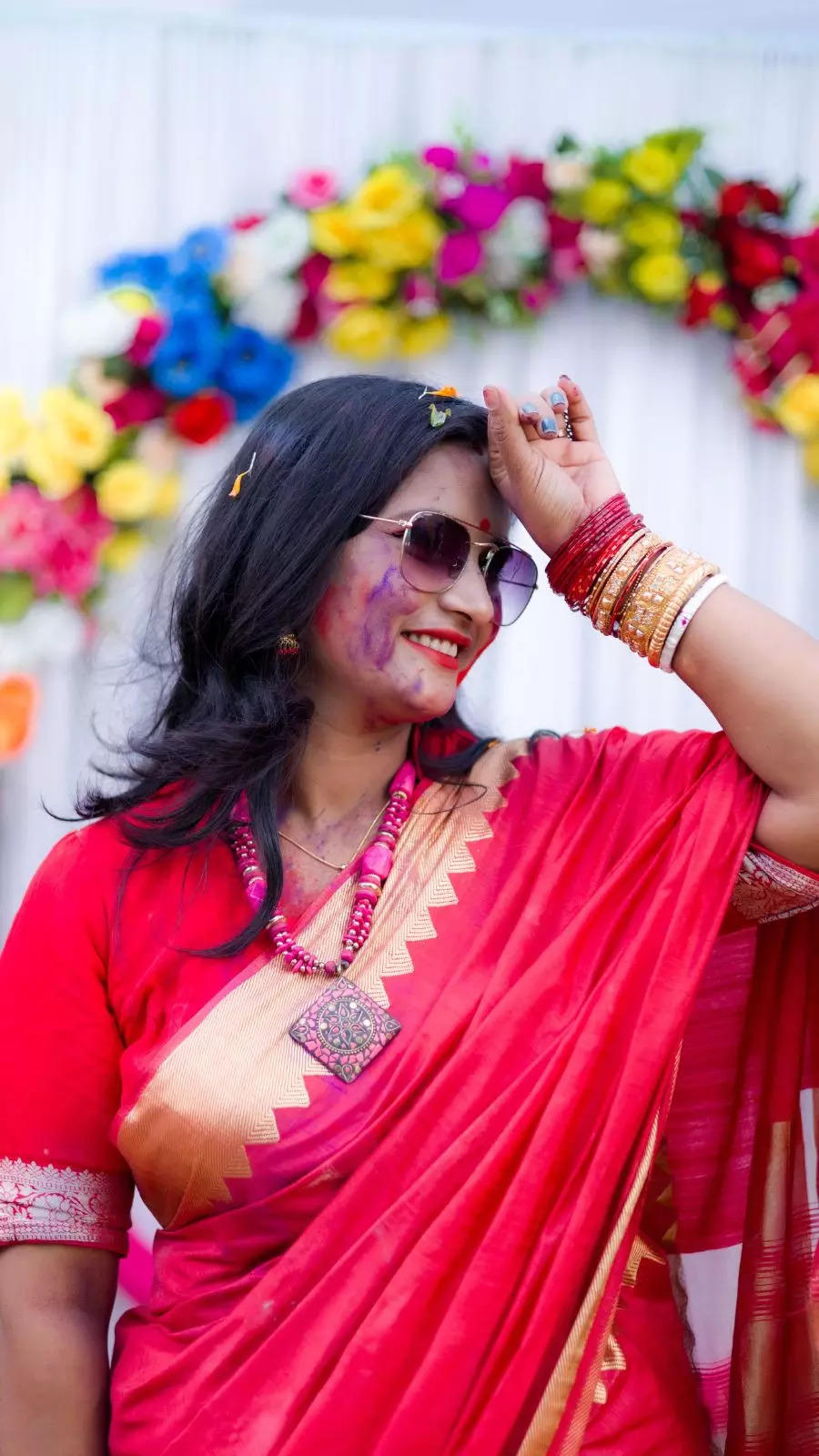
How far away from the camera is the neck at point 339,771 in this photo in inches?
76.3

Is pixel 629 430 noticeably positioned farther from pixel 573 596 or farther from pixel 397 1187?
pixel 397 1187

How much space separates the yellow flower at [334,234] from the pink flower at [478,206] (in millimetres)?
193

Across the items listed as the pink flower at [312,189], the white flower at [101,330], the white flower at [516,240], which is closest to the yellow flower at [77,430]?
the white flower at [101,330]

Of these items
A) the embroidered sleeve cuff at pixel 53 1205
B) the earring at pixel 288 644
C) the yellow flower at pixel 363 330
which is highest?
the yellow flower at pixel 363 330

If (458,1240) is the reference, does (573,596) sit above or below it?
above

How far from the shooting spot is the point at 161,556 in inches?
119

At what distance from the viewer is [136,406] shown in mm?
3020

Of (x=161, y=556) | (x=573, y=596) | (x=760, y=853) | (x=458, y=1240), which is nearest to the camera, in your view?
(x=458, y=1240)

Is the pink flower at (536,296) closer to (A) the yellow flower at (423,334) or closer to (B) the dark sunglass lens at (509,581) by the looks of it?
(A) the yellow flower at (423,334)

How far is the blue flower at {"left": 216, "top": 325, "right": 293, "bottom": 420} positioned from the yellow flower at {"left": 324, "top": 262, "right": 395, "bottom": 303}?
0.51 ft

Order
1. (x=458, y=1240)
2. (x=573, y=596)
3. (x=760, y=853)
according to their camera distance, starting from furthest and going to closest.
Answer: (x=573, y=596) < (x=760, y=853) < (x=458, y=1240)

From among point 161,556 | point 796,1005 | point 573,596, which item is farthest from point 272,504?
point 161,556

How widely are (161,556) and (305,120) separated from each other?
968mm

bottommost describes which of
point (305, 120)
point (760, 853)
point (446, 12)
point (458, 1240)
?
point (458, 1240)
